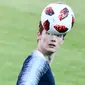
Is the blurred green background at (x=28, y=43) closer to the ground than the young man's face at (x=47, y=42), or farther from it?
closer to the ground

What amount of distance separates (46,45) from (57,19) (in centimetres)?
25

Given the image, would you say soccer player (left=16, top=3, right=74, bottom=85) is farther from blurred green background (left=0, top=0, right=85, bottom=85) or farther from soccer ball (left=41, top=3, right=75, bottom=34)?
blurred green background (left=0, top=0, right=85, bottom=85)

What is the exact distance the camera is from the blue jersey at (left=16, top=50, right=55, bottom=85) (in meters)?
3.09

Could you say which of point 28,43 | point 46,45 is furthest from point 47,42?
point 28,43

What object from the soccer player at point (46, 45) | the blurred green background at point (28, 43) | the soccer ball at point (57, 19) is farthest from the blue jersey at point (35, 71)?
the blurred green background at point (28, 43)

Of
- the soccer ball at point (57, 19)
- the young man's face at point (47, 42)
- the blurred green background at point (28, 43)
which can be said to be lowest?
the blurred green background at point (28, 43)

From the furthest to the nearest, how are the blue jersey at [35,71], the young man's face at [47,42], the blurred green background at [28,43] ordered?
1. the blurred green background at [28,43]
2. the young man's face at [47,42]
3. the blue jersey at [35,71]

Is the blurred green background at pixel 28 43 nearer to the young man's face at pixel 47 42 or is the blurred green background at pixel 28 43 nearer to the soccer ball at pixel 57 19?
the soccer ball at pixel 57 19

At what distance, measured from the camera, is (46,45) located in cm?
335

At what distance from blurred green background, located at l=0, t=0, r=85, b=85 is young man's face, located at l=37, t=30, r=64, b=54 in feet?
13.2

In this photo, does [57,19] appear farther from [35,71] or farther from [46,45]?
[35,71]

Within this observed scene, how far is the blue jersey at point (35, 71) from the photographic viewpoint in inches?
122

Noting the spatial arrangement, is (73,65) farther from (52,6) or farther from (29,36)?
(52,6)

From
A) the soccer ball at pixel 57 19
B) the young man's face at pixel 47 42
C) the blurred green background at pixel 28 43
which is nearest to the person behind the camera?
the young man's face at pixel 47 42
